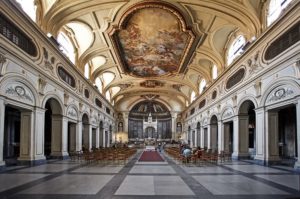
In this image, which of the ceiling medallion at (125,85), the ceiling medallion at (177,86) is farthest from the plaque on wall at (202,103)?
the ceiling medallion at (125,85)

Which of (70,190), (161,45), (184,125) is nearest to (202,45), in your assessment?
(161,45)

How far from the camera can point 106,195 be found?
302 inches

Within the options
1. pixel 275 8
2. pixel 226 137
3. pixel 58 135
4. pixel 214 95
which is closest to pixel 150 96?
pixel 214 95

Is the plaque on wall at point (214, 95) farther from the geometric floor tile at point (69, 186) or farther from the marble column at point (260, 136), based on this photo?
the geometric floor tile at point (69, 186)

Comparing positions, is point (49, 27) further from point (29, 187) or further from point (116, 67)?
point (116, 67)

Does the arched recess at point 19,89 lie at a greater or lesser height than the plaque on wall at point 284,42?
lesser

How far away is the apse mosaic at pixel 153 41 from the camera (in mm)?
19094

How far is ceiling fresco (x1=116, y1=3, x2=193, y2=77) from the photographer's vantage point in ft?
62.2

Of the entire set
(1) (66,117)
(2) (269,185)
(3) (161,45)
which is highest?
(3) (161,45)

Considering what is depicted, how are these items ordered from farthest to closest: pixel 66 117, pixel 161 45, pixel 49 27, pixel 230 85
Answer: pixel 161 45
pixel 230 85
pixel 66 117
pixel 49 27

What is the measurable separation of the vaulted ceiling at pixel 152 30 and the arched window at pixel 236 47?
460 mm

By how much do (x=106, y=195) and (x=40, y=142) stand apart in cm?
995

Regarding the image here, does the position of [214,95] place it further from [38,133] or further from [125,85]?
[38,133]

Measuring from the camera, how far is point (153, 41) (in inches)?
911
